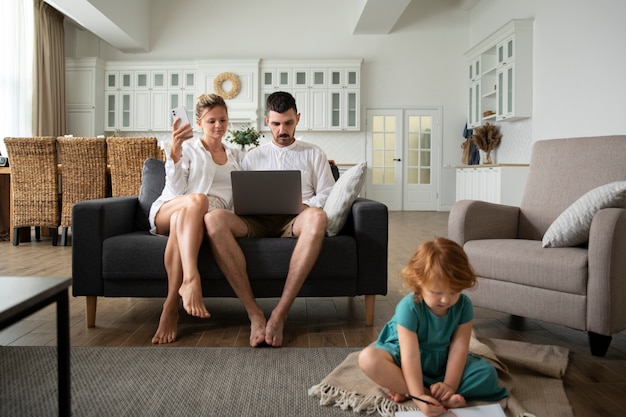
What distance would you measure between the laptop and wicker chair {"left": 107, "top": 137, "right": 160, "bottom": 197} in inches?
104

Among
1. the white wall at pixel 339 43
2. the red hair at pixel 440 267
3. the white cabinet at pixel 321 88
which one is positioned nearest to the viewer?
the red hair at pixel 440 267

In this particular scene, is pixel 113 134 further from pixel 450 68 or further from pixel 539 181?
pixel 539 181

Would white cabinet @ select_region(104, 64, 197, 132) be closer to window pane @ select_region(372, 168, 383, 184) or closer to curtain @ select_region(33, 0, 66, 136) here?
curtain @ select_region(33, 0, 66, 136)

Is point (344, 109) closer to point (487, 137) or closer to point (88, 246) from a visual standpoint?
point (487, 137)

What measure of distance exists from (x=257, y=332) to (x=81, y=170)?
11.4ft

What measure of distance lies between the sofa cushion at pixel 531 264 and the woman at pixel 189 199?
123 cm

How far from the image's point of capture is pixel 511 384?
1695 millimetres

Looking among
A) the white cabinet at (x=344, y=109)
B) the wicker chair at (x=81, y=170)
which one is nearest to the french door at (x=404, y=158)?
the white cabinet at (x=344, y=109)

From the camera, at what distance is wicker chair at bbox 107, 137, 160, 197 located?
4.79m

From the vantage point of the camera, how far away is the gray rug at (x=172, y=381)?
1.54 meters

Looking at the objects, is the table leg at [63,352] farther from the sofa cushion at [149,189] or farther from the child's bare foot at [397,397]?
the sofa cushion at [149,189]

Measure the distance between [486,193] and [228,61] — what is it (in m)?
4.85

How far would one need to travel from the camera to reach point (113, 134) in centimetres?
938

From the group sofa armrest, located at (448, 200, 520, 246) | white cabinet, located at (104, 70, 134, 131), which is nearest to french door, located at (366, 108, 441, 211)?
white cabinet, located at (104, 70, 134, 131)
